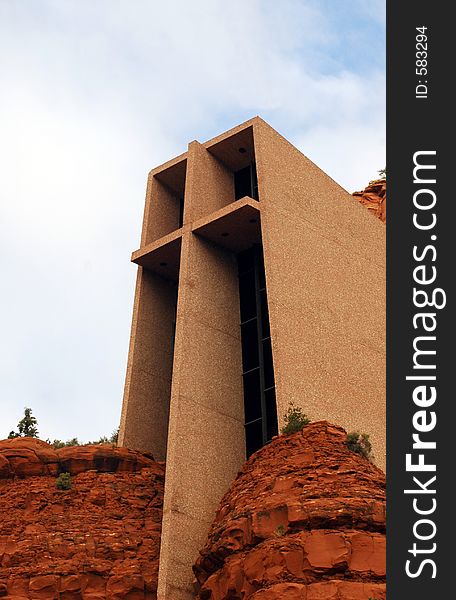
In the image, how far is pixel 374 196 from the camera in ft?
169

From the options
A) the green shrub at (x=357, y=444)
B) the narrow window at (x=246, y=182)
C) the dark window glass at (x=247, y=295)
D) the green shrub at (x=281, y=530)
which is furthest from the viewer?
the narrow window at (x=246, y=182)

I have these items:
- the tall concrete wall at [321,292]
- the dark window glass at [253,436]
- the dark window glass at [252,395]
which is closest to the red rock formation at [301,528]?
the tall concrete wall at [321,292]

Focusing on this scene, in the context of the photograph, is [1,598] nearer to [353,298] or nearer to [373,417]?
[373,417]

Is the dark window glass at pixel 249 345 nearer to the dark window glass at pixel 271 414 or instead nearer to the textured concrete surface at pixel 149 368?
the dark window glass at pixel 271 414

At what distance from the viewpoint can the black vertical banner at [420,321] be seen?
46.2ft

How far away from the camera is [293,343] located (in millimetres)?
28047

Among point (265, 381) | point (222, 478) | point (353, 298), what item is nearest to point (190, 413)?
point (222, 478)

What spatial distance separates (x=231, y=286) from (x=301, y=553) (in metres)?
13.5

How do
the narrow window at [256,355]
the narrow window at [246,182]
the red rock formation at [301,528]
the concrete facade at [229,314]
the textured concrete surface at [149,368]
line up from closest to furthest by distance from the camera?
the red rock formation at [301,528] < the concrete facade at [229,314] < the narrow window at [256,355] < the textured concrete surface at [149,368] < the narrow window at [246,182]

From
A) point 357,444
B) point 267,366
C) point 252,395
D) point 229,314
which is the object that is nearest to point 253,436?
point 252,395

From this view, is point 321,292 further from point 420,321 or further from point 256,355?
point 420,321

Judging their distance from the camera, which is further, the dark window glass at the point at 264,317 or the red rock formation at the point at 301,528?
the dark window glass at the point at 264,317

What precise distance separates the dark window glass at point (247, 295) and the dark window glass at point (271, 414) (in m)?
3.16

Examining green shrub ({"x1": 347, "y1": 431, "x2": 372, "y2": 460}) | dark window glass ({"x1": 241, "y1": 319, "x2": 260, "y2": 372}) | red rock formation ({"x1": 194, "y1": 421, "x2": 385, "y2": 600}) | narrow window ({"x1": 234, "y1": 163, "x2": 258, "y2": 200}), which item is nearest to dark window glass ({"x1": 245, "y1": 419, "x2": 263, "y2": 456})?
dark window glass ({"x1": 241, "y1": 319, "x2": 260, "y2": 372})
